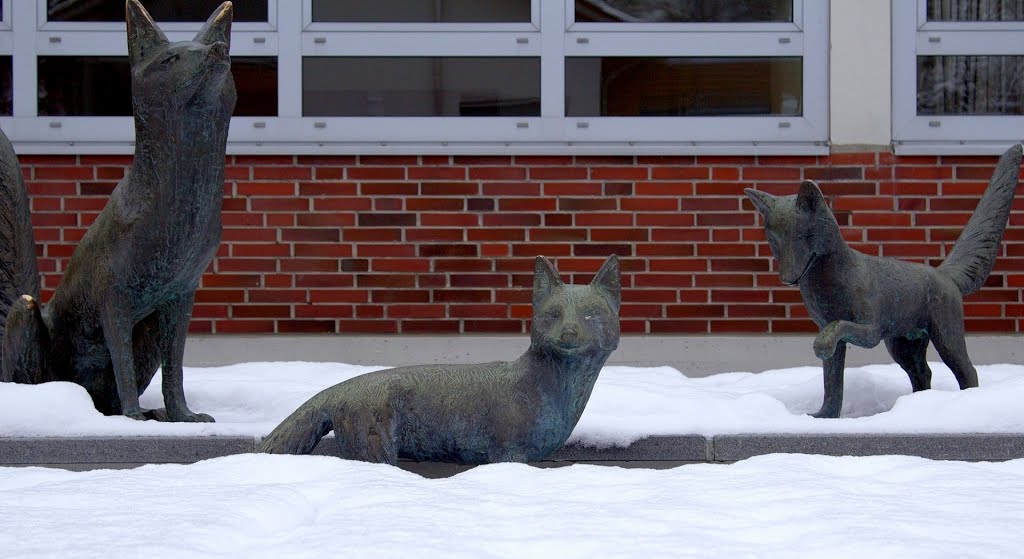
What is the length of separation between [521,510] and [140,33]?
198 centimetres

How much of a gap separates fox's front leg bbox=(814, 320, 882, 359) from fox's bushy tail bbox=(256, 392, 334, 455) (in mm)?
1570

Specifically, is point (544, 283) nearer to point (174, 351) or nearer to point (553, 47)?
point (174, 351)

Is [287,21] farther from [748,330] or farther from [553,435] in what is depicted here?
[553,435]

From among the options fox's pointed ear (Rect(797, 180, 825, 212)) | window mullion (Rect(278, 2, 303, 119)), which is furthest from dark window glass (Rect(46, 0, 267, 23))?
fox's pointed ear (Rect(797, 180, 825, 212))

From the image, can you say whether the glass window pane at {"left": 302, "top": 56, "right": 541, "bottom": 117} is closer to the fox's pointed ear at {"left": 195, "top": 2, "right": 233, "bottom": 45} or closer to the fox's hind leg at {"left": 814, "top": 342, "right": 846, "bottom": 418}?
the fox's pointed ear at {"left": 195, "top": 2, "right": 233, "bottom": 45}

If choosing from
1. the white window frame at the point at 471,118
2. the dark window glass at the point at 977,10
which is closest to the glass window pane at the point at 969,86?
the dark window glass at the point at 977,10

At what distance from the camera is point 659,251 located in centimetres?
578

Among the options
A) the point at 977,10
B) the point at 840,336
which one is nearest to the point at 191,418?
the point at 840,336

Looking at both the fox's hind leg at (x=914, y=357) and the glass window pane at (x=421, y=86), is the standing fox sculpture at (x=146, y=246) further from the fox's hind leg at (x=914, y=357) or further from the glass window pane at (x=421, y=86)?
the fox's hind leg at (x=914, y=357)

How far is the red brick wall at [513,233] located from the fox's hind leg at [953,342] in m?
1.82

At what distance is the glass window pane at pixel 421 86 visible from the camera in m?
5.80

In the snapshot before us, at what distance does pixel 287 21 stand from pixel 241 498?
148 inches

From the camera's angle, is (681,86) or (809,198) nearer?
(809,198)

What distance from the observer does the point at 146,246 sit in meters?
3.45
